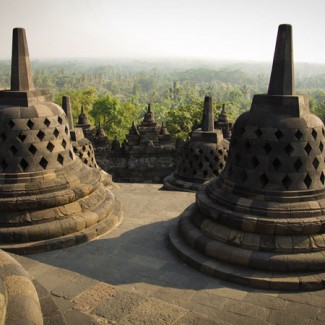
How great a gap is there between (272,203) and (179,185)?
7342 mm

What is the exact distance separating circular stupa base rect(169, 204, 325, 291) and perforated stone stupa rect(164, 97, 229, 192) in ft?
20.4

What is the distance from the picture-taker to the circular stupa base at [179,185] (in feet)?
40.0

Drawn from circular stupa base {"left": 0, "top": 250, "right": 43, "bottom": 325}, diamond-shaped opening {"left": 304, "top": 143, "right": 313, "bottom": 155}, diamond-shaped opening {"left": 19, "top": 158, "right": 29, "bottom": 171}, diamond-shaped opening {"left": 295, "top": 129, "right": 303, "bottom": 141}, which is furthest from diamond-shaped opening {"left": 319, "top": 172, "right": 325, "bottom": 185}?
diamond-shaped opening {"left": 19, "top": 158, "right": 29, "bottom": 171}

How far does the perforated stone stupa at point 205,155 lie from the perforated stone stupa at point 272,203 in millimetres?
6242

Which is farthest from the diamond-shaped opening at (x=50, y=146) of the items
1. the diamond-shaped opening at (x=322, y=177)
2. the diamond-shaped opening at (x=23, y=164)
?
the diamond-shaped opening at (x=322, y=177)

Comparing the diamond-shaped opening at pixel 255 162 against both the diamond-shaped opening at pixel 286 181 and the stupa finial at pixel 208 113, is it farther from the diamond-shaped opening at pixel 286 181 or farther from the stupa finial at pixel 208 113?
the stupa finial at pixel 208 113

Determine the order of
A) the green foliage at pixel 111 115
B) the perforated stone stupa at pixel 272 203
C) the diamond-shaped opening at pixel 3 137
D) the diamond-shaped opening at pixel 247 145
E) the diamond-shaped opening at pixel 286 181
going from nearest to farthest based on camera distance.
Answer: the perforated stone stupa at pixel 272 203 → the diamond-shaped opening at pixel 286 181 → the diamond-shaped opening at pixel 247 145 → the diamond-shaped opening at pixel 3 137 → the green foliage at pixel 111 115

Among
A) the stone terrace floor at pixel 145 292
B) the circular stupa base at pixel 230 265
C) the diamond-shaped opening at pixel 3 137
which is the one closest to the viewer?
the stone terrace floor at pixel 145 292

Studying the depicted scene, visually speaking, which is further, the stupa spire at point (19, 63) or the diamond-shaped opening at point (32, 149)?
the stupa spire at point (19, 63)

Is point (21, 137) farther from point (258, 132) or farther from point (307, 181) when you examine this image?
point (307, 181)

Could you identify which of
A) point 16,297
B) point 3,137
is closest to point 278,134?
point 16,297

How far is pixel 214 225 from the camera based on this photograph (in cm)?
561

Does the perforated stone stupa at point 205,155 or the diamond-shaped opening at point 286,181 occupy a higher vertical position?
the diamond-shaped opening at point 286,181

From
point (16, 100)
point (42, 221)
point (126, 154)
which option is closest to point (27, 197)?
point (42, 221)
